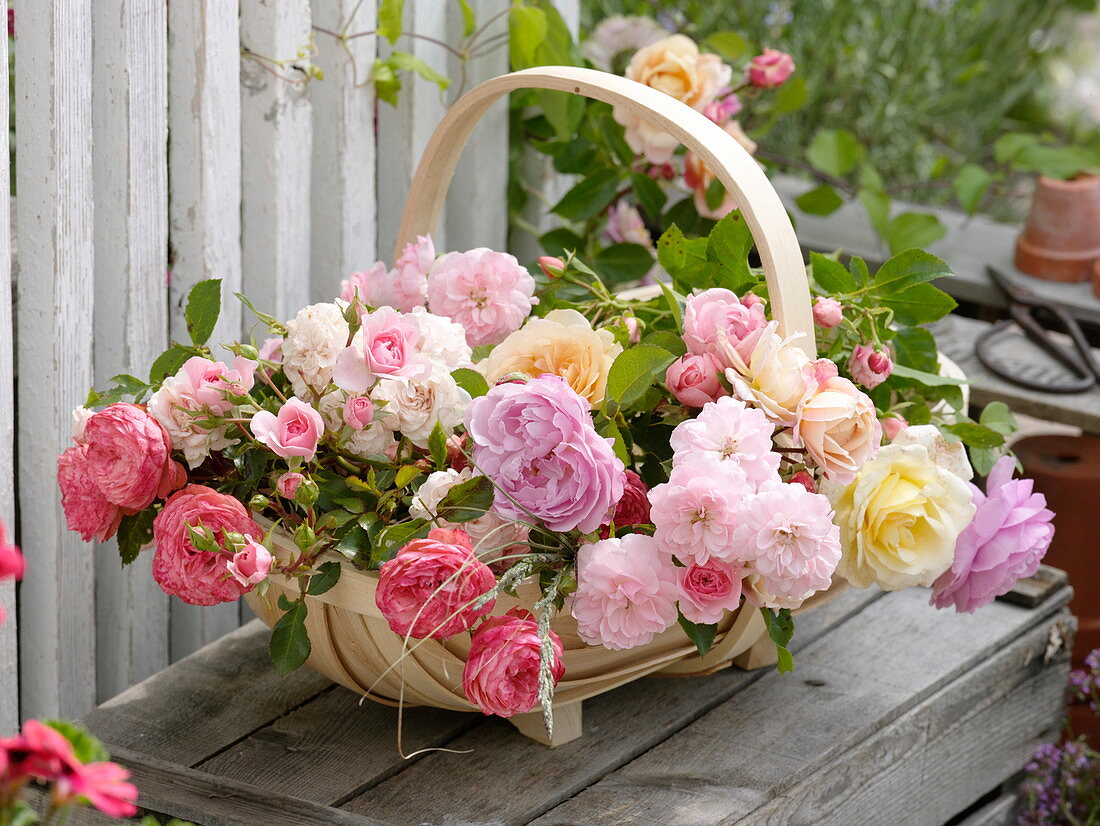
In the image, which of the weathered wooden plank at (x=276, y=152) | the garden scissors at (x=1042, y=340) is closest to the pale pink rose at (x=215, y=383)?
the weathered wooden plank at (x=276, y=152)

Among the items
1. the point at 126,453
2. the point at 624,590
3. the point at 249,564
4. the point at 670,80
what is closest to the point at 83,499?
the point at 126,453

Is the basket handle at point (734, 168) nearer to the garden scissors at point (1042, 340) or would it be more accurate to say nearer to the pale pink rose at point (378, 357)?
the pale pink rose at point (378, 357)

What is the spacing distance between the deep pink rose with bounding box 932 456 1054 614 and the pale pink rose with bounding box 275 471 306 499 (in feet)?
1.79

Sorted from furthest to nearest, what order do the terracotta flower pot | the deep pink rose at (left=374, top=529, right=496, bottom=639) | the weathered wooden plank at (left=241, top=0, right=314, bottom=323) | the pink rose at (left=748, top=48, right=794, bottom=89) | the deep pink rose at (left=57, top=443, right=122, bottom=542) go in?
the terracotta flower pot → the pink rose at (left=748, top=48, right=794, bottom=89) → the weathered wooden plank at (left=241, top=0, right=314, bottom=323) → the deep pink rose at (left=57, top=443, right=122, bottom=542) → the deep pink rose at (left=374, top=529, right=496, bottom=639)

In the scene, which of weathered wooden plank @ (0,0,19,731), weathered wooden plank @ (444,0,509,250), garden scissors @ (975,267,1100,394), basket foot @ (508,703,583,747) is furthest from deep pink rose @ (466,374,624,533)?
garden scissors @ (975,267,1100,394)

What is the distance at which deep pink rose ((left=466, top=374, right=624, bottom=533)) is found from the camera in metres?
0.88

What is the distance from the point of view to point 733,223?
A: 1126 millimetres

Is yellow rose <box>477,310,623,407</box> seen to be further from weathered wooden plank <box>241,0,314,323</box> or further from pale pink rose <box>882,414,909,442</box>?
weathered wooden plank <box>241,0,314,323</box>

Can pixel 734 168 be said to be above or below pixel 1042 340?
above

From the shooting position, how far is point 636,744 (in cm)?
113

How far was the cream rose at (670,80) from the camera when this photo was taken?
5.04ft

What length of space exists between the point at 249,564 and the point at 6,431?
38cm

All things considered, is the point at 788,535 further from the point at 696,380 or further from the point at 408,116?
the point at 408,116

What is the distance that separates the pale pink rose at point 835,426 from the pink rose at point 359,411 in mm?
311
